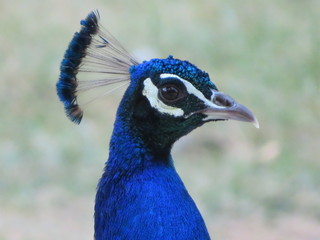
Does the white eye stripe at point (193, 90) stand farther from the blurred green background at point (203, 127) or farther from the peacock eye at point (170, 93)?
the blurred green background at point (203, 127)

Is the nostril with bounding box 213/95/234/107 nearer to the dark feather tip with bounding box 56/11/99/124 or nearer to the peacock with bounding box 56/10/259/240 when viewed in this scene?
the peacock with bounding box 56/10/259/240

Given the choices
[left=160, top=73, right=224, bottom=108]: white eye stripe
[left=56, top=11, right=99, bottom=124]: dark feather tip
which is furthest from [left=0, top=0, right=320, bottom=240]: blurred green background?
[left=160, top=73, right=224, bottom=108]: white eye stripe

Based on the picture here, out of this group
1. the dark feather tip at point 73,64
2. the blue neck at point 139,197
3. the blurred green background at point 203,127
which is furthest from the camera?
the blurred green background at point 203,127

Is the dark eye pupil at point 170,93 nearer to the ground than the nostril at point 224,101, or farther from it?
farther from it

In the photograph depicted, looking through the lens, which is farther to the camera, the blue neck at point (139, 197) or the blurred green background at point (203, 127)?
the blurred green background at point (203, 127)

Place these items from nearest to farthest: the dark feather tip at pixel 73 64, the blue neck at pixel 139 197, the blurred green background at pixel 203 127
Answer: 1. the blue neck at pixel 139 197
2. the dark feather tip at pixel 73 64
3. the blurred green background at pixel 203 127

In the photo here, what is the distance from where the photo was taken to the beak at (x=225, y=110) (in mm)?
1723

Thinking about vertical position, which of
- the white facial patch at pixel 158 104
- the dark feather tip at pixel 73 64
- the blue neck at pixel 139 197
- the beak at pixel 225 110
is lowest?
the blue neck at pixel 139 197

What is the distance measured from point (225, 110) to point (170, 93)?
129 millimetres

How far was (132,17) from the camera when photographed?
17.7ft

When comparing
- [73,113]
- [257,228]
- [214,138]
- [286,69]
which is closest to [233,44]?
[286,69]

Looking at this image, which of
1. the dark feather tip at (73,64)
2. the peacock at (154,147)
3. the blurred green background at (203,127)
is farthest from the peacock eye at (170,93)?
the blurred green background at (203,127)

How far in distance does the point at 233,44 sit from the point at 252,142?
1218 mm

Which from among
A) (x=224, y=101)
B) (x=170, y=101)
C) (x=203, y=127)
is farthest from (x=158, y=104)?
(x=203, y=127)
